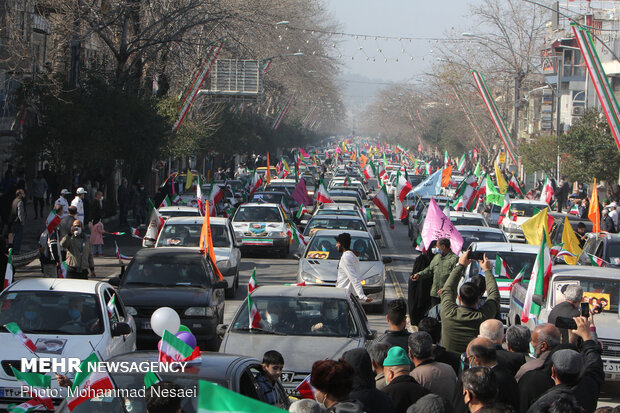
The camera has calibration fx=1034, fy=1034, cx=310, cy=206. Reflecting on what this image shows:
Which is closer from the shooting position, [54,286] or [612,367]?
[54,286]

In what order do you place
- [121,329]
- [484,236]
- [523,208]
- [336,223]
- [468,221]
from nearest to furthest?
[121,329] < [484,236] < [336,223] < [468,221] < [523,208]

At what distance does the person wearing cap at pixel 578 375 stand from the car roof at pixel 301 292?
4.19m

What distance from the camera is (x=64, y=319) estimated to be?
35.1ft

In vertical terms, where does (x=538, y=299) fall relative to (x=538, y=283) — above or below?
below

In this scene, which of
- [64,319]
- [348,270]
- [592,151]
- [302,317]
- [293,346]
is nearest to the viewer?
[293,346]

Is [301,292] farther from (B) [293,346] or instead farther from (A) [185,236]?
(A) [185,236]

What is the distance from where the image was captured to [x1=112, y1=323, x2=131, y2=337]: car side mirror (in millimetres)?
10492

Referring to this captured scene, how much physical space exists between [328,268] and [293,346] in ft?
24.5

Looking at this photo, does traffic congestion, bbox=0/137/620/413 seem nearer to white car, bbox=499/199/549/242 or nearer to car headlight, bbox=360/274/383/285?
car headlight, bbox=360/274/383/285

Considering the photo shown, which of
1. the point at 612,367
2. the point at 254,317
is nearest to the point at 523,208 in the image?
the point at 612,367

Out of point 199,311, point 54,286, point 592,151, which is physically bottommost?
point 199,311

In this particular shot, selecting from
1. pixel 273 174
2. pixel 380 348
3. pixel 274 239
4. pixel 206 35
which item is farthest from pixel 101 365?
pixel 273 174

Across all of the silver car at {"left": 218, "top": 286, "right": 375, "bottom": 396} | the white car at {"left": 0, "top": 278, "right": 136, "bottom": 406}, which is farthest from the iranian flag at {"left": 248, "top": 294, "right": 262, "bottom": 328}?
the white car at {"left": 0, "top": 278, "right": 136, "bottom": 406}

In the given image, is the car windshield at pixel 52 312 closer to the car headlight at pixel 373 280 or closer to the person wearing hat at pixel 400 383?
the person wearing hat at pixel 400 383
